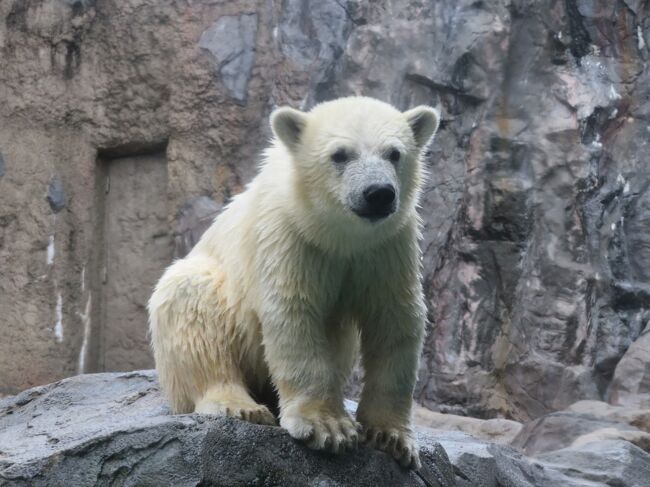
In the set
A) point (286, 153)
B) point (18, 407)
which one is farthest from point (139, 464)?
point (18, 407)

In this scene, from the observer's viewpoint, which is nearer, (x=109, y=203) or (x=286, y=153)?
(x=286, y=153)

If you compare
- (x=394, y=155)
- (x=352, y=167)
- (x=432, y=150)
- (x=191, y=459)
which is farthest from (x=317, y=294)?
(x=432, y=150)

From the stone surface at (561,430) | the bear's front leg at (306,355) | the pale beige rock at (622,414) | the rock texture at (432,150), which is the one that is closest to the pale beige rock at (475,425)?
the stone surface at (561,430)

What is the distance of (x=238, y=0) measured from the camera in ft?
26.7

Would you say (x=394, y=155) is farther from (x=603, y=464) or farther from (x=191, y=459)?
(x=603, y=464)

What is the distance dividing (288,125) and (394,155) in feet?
1.47

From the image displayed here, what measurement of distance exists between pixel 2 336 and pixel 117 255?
46.2 inches

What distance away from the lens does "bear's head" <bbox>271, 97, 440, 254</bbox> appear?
11.3ft

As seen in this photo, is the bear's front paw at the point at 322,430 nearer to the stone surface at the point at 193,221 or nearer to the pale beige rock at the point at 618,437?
the pale beige rock at the point at 618,437

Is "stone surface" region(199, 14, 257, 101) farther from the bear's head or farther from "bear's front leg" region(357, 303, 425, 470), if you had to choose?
"bear's front leg" region(357, 303, 425, 470)

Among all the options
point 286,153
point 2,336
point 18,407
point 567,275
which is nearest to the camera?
point 286,153

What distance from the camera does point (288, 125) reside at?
3752 millimetres

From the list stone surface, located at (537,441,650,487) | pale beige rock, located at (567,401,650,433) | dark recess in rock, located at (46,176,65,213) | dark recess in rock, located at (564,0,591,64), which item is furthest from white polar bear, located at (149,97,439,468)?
dark recess in rock, located at (46,176,65,213)

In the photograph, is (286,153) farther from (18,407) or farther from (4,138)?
(4,138)
